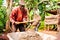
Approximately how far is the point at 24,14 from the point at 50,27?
39cm

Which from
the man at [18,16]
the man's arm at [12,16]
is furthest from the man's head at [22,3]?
the man's arm at [12,16]

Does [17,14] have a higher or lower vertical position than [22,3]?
lower

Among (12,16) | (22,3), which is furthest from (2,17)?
(22,3)

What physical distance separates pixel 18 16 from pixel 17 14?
28 millimetres

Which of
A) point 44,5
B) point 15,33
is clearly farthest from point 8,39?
point 44,5

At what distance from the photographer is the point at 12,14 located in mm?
1745

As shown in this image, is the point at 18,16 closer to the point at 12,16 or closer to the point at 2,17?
the point at 12,16

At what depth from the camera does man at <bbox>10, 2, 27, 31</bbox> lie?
1745 mm

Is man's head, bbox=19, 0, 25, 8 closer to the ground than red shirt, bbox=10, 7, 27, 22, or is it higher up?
higher up

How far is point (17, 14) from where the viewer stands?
1.77m

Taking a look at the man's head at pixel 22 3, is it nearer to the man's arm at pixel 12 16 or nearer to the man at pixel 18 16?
the man at pixel 18 16

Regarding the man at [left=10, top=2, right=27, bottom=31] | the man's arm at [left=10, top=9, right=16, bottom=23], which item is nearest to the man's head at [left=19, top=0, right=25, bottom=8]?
the man at [left=10, top=2, right=27, bottom=31]

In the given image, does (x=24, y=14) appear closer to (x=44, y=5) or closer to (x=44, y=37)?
(x=44, y=5)

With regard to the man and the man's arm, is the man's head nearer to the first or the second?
the man
